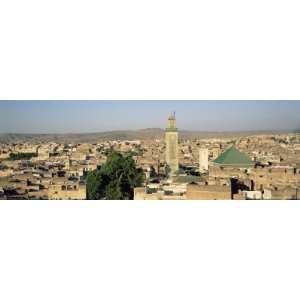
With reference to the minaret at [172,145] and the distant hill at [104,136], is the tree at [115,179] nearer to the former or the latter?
the distant hill at [104,136]

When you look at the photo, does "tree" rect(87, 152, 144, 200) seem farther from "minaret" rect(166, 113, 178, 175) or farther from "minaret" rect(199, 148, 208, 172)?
"minaret" rect(199, 148, 208, 172)

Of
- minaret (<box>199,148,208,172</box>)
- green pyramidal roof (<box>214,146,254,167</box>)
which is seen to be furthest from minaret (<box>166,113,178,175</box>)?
green pyramidal roof (<box>214,146,254,167</box>)

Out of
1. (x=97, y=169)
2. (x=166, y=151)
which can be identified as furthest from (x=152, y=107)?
(x=97, y=169)

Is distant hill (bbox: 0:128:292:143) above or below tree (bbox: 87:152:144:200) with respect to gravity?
above

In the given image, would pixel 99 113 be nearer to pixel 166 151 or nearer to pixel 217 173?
pixel 166 151

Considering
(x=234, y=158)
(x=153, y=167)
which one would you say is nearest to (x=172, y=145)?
(x=153, y=167)

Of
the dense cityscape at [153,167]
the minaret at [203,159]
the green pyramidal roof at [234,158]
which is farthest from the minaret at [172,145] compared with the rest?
the green pyramidal roof at [234,158]
